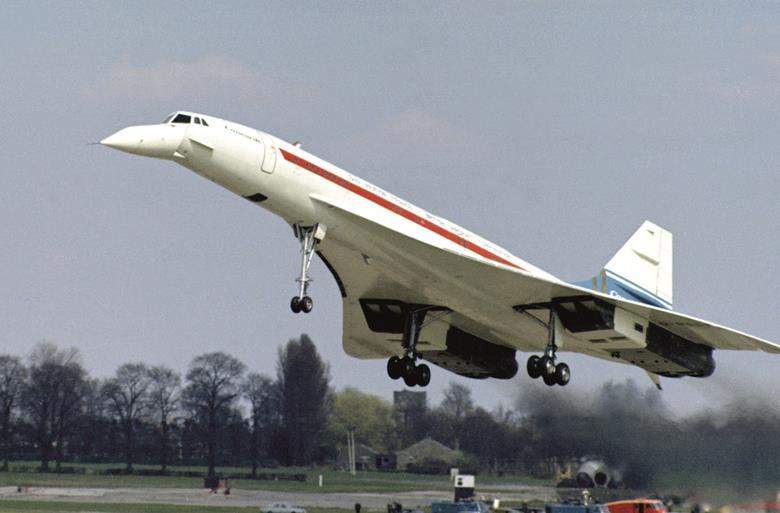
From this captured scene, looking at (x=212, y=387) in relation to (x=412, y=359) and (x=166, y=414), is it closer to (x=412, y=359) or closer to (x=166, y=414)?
(x=166, y=414)

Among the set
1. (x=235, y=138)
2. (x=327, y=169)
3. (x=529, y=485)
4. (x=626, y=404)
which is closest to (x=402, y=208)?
Result: (x=327, y=169)

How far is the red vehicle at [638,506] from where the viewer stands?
96.1ft

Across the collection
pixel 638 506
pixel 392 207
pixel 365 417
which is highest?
pixel 392 207

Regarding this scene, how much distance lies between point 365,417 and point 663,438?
65.4 ft

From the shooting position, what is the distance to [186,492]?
39.8 meters

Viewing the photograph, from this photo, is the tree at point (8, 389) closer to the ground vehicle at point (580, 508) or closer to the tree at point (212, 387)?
the tree at point (212, 387)

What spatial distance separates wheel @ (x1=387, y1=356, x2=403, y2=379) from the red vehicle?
8.65m

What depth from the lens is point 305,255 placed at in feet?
65.4

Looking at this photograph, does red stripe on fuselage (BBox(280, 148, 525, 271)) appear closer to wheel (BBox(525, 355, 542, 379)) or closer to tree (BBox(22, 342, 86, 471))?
wheel (BBox(525, 355, 542, 379))

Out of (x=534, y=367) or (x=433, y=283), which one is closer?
(x=433, y=283)

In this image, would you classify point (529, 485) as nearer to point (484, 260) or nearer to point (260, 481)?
point (260, 481)

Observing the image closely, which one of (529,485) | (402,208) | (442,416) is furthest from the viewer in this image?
(442,416)

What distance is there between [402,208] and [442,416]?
2326cm

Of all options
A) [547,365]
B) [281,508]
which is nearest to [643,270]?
[547,365]
